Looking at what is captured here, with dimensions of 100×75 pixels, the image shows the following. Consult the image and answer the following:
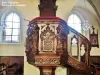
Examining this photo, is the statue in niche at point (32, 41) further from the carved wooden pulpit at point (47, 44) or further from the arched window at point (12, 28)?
the arched window at point (12, 28)

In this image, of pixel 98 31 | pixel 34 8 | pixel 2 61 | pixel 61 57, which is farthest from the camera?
pixel 98 31

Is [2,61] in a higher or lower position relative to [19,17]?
lower

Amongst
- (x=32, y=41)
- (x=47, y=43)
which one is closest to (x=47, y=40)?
(x=47, y=43)

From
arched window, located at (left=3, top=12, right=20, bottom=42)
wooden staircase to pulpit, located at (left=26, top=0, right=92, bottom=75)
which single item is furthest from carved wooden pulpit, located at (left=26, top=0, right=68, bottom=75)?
arched window, located at (left=3, top=12, right=20, bottom=42)

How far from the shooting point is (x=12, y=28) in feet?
43.7

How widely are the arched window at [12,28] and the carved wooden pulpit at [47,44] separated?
832cm

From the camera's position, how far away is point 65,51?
16.2 feet

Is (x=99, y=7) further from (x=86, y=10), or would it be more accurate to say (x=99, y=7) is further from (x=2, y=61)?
(x=2, y=61)

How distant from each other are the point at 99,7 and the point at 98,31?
6.43ft

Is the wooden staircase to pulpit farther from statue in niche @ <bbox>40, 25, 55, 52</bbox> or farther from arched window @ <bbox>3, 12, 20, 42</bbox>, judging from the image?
arched window @ <bbox>3, 12, 20, 42</bbox>

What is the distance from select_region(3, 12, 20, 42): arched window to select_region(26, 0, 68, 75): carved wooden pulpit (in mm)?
8319

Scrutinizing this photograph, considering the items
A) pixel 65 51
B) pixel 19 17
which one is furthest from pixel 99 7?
pixel 65 51

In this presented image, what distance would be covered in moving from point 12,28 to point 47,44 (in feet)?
29.1

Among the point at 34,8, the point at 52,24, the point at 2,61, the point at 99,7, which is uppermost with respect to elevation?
the point at 99,7
